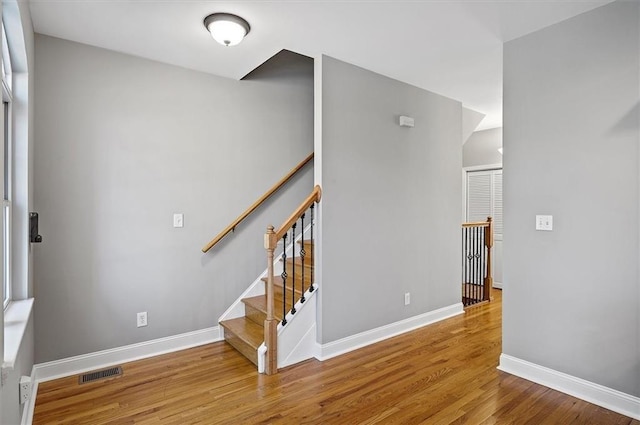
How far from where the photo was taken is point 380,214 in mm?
3416

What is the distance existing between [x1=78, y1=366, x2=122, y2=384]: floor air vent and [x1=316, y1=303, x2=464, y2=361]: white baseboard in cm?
154

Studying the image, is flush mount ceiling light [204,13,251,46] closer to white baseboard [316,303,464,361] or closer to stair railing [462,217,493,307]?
white baseboard [316,303,464,361]

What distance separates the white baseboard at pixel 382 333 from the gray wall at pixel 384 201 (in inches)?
2.3

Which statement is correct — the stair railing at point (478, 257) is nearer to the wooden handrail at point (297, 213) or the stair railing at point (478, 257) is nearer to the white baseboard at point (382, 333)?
the white baseboard at point (382, 333)

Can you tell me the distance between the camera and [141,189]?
3.02 meters

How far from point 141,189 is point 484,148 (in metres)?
5.03

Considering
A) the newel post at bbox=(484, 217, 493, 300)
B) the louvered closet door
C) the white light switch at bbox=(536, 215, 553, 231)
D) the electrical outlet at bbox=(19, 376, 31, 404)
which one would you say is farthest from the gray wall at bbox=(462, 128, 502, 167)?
the electrical outlet at bbox=(19, 376, 31, 404)

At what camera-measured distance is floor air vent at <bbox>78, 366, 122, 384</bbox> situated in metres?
2.65

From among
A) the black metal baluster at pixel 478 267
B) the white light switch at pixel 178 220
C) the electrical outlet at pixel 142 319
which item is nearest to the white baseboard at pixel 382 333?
the black metal baluster at pixel 478 267

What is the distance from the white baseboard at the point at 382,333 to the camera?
10.0 feet

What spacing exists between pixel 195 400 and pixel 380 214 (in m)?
2.10

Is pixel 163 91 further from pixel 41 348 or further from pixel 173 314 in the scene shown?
pixel 41 348

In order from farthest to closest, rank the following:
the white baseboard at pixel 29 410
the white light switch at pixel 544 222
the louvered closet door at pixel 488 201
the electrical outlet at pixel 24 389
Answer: the louvered closet door at pixel 488 201, the white light switch at pixel 544 222, the white baseboard at pixel 29 410, the electrical outlet at pixel 24 389

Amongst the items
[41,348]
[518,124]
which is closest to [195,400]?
[41,348]
